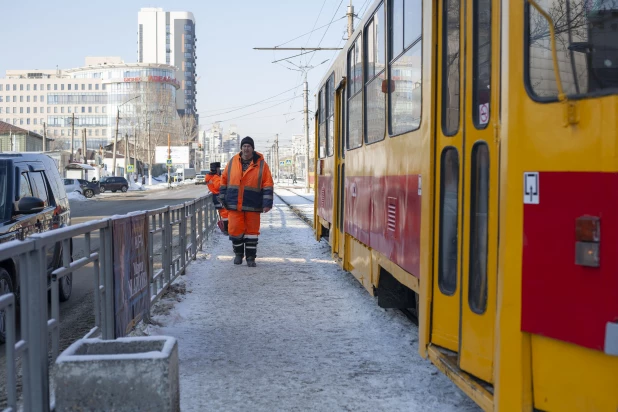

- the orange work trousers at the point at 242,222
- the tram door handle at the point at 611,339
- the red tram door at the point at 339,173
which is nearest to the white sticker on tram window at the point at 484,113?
the tram door handle at the point at 611,339

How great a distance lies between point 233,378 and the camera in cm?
534

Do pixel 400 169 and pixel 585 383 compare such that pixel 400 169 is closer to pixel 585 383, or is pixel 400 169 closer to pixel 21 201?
pixel 585 383

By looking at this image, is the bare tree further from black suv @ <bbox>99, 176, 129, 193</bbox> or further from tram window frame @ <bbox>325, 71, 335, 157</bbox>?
tram window frame @ <bbox>325, 71, 335, 157</bbox>

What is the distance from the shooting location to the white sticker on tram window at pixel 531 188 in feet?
10.8

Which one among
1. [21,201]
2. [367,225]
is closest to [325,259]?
[367,225]

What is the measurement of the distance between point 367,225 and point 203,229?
24.2 ft

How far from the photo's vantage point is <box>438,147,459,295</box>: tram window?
4359 millimetres

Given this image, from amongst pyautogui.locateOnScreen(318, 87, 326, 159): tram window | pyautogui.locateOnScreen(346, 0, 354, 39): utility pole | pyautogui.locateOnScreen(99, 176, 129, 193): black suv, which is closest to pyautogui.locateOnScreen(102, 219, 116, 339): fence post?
pyautogui.locateOnScreen(318, 87, 326, 159): tram window

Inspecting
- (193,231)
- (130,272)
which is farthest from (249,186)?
(130,272)

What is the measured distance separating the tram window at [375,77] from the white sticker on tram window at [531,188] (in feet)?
10.5

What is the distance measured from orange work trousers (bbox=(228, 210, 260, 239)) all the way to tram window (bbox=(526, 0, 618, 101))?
788cm

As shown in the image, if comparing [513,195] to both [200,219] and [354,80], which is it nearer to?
[354,80]

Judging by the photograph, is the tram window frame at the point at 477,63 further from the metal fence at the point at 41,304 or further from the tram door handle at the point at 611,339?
the metal fence at the point at 41,304

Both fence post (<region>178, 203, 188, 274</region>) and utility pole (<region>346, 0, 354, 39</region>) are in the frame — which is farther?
utility pole (<region>346, 0, 354, 39</region>)
